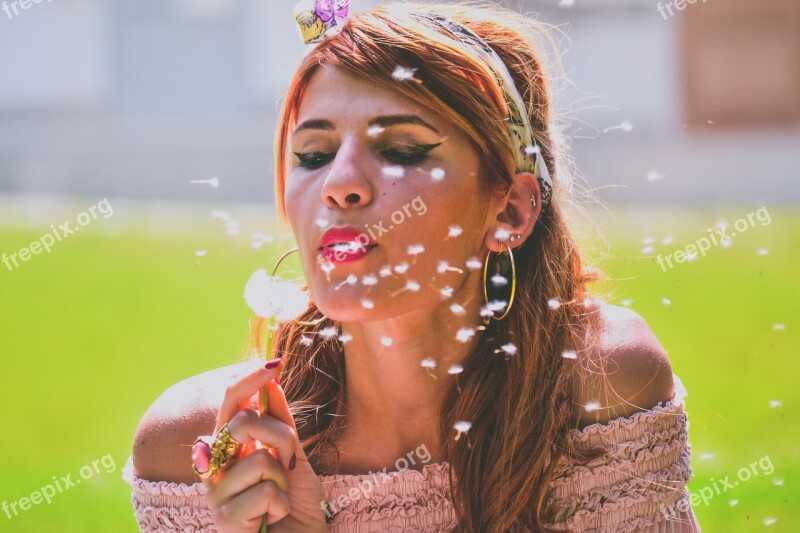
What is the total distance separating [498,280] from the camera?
1769 millimetres

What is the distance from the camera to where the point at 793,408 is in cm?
375

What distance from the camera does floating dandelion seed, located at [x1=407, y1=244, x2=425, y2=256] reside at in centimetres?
154

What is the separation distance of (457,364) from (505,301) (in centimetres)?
15

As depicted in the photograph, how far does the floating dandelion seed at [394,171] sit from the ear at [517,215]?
9.6 inches

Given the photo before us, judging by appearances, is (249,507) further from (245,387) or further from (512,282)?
(512,282)

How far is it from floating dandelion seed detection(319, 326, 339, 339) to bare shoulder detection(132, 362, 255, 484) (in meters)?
0.16

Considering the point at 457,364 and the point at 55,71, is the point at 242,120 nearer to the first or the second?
the point at 55,71

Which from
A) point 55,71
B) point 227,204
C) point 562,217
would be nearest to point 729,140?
point 227,204

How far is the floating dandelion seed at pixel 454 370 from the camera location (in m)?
1.74
